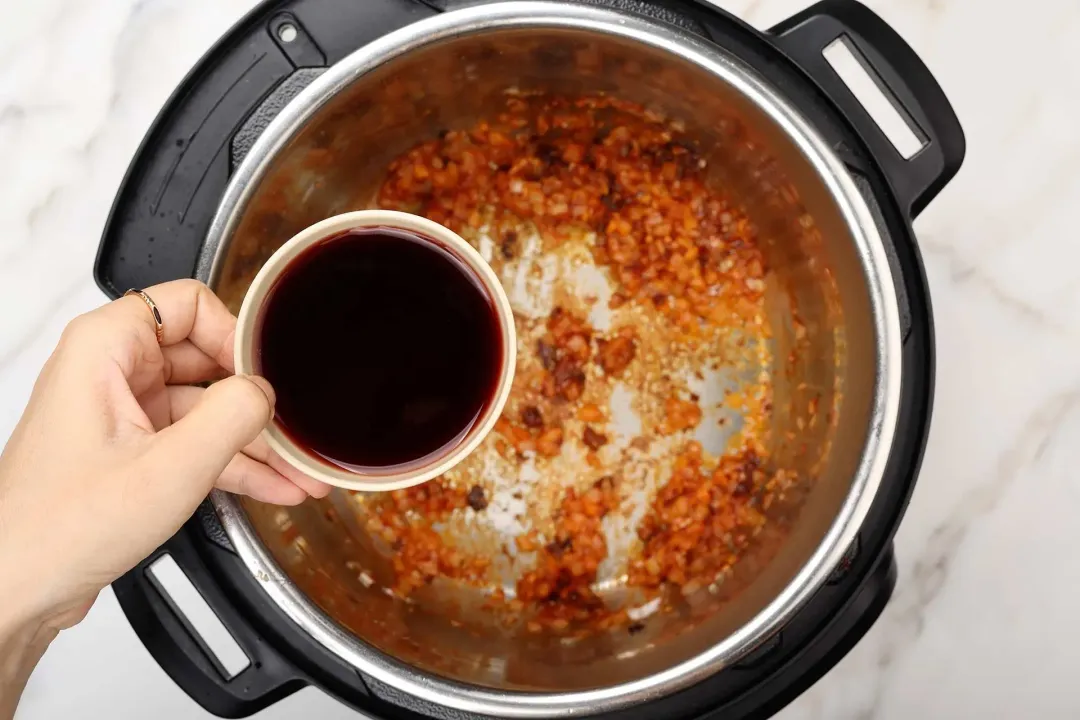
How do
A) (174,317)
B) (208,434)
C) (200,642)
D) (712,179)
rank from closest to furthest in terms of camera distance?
1. (208,434)
2. (174,317)
3. (200,642)
4. (712,179)

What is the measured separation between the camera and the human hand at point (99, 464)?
49 centimetres

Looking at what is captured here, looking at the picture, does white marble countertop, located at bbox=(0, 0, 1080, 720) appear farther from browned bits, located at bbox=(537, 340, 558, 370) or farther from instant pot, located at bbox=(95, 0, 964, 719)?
browned bits, located at bbox=(537, 340, 558, 370)

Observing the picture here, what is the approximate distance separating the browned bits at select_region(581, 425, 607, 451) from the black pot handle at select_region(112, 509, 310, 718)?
A: 0.40 meters

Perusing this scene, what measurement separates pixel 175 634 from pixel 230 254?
0.37 m

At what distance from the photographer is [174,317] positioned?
1.94ft

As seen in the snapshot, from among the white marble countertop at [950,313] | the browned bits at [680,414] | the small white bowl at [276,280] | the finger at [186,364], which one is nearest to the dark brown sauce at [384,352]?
the small white bowl at [276,280]

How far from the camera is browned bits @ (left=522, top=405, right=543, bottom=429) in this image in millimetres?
890

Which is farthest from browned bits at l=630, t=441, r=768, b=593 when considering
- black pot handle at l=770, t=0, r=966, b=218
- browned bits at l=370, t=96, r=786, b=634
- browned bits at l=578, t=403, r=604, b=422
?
black pot handle at l=770, t=0, r=966, b=218

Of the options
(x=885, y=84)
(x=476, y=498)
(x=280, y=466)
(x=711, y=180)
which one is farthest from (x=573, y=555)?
(x=885, y=84)

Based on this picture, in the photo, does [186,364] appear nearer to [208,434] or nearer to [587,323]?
[208,434]

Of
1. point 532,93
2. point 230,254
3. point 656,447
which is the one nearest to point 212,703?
point 230,254

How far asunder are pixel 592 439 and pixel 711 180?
0.34 m

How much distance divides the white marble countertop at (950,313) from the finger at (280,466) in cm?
38

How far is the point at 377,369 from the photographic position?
2.05 ft
